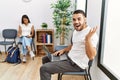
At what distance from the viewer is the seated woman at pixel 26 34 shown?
182 inches

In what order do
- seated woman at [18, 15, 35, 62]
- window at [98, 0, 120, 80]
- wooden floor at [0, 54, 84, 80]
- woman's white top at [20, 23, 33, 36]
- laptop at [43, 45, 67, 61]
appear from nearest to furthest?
window at [98, 0, 120, 80], laptop at [43, 45, 67, 61], wooden floor at [0, 54, 84, 80], seated woman at [18, 15, 35, 62], woman's white top at [20, 23, 33, 36]

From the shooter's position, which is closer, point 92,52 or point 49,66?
point 92,52

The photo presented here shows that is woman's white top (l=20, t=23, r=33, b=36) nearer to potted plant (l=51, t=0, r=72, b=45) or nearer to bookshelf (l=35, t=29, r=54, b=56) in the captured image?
bookshelf (l=35, t=29, r=54, b=56)

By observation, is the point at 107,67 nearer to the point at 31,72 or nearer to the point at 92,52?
the point at 92,52

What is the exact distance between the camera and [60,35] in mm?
4785

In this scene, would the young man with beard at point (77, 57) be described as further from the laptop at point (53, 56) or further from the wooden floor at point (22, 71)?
the wooden floor at point (22, 71)

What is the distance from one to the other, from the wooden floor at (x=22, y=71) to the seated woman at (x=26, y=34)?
32 centimetres

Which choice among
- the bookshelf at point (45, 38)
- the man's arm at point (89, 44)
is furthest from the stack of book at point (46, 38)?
the man's arm at point (89, 44)

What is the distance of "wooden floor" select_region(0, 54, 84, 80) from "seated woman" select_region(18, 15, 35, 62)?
0.32 m

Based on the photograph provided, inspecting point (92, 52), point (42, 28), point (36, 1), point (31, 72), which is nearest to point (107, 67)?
point (92, 52)

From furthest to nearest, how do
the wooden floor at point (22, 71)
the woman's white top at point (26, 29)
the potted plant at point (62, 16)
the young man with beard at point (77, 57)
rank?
1. the woman's white top at point (26, 29)
2. the potted plant at point (62, 16)
3. the wooden floor at point (22, 71)
4. the young man with beard at point (77, 57)

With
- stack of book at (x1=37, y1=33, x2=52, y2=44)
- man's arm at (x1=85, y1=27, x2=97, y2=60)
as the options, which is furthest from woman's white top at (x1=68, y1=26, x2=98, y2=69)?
stack of book at (x1=37, y1=33, x2=52, y2=44)

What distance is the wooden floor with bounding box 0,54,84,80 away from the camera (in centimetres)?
345

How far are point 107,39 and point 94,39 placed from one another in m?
0.25
